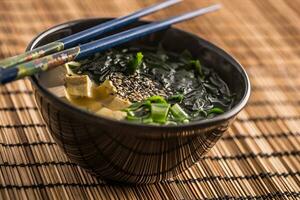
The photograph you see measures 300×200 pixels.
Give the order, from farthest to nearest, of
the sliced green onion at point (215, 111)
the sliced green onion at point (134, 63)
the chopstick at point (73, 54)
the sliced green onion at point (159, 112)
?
the sliced green onion at point (134, 63), the sliced green onion at point (215, 111), the sliced green onion at point (159, 112), the chopstick at point (73, 54)

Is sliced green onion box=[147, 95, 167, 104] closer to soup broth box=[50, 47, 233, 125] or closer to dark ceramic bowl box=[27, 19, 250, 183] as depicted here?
soup broth box=[50, 47, 233, 125]

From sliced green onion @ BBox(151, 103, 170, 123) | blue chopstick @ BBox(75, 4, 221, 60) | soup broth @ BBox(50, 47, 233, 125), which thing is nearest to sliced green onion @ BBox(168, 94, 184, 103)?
soup broth @ BBox(50, 47, 233, 125)

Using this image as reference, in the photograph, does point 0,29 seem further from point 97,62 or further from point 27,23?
point 97,62

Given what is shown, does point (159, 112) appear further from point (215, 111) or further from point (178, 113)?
point (215, 111)

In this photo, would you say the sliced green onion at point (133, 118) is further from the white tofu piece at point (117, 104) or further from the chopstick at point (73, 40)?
the chopstick at point (73, 40)

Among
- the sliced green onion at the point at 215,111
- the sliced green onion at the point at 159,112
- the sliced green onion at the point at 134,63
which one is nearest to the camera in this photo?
the sliced green onion at the point at 159,112

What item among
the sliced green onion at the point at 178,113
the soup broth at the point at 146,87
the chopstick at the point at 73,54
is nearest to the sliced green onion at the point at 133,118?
the soup broth at the point at 146,87

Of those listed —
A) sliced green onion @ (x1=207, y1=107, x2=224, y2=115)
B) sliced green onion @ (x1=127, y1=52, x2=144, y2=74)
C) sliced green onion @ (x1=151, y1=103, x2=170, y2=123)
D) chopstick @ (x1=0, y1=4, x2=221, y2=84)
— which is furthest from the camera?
sliced green onion @ (x1=127, y1=52, x2=144, y2=74)
